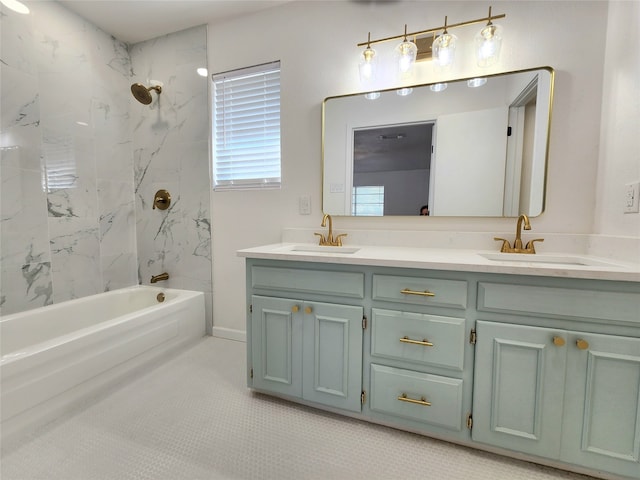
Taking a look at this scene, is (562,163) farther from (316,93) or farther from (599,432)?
(316,93)

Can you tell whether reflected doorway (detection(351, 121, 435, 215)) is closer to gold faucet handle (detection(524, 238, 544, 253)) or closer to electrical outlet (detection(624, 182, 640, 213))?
gold faucet handle (detection(524, 238, 544, 253))

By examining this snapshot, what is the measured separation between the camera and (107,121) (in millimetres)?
2248

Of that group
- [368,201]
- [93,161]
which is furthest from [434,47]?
[93,161]

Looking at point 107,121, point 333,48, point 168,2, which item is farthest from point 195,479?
point 168,2

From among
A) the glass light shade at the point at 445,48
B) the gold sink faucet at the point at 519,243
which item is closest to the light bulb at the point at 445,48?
the glass light shade at the point at 445,48

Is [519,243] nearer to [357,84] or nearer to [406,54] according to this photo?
[406,54]

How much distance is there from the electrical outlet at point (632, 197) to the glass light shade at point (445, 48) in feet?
3.37

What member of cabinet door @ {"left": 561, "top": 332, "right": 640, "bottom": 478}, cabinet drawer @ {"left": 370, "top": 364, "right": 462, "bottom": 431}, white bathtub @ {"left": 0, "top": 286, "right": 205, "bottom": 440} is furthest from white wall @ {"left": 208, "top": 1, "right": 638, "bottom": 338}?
cabinet drawer @ {"left": 370, "top": 364, "right": 462, "bottom": 431}

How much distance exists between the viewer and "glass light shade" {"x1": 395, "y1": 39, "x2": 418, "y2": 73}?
1539 mm

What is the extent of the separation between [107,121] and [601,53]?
130 inches

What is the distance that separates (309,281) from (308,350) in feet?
1.16

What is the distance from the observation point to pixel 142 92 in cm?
214

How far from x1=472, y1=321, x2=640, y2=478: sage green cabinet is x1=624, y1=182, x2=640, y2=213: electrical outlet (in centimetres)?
60

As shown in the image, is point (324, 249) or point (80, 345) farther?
point (324, 249)
